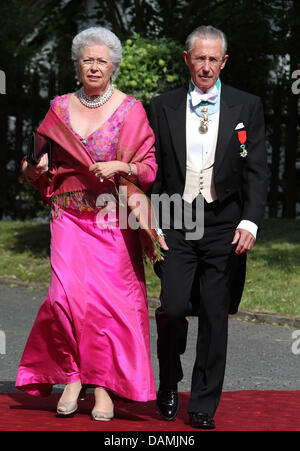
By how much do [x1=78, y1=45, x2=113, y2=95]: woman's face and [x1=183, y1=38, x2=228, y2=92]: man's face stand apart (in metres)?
0.46

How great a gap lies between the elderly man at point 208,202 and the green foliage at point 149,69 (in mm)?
6448

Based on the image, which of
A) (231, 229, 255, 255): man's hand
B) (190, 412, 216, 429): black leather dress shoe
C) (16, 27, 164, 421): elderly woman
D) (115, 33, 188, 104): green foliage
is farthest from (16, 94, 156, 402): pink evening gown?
(115, 33, 188, 104): green foliage

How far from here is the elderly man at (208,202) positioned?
541cm

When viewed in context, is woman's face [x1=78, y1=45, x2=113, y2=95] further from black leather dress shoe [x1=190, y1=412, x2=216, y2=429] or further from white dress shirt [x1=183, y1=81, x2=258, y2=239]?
black leather dress shoe [x1=190, y1=412, x2=216, y2=429]

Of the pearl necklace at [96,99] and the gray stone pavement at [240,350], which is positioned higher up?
the pearl necklace at [96,99]

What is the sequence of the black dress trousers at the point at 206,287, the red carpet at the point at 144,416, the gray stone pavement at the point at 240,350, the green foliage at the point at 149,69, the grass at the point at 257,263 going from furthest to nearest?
1. the green foliage at the point at 149,69
2. the grass at the point at 257,263
3. the gray stone pavement at the point at 240,350
4. the black dress trousers at the point at 206,287
5. the red carpet at the point at 144,416

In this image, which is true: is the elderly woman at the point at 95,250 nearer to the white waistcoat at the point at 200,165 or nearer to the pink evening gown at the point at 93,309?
the pink evening gown at the point at 93,309

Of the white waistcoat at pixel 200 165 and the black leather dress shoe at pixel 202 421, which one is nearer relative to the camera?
the black leather dress shoe at pixel 202 421

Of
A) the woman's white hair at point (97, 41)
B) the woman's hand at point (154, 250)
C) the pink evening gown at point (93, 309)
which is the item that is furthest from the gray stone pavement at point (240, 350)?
the woman's white hair at point (97, 41)

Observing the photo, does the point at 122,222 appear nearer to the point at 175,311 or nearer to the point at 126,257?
the point at 126,257

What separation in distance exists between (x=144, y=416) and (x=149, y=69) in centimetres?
735

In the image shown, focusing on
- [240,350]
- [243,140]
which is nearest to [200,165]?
[243,140]

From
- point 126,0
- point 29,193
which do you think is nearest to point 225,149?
point 29,193
